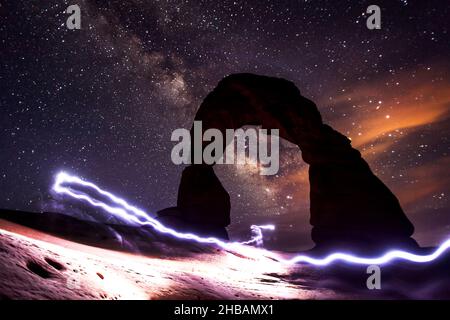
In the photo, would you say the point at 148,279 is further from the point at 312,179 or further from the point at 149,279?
the point at 312,179

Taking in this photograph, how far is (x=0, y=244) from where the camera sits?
167 inches

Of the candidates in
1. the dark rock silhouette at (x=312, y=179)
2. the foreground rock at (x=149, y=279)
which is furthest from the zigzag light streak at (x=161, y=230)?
the dark rock silhouette at (x=312, y=179)

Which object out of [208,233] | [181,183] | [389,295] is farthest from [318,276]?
[181,183]

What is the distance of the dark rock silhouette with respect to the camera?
13836mm

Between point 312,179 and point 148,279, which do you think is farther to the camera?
point 312,179

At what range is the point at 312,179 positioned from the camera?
16578 millimetres

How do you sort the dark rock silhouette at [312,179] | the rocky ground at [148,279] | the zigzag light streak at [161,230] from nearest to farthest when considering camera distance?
the rocky ground at [148,279] → the zigzag light streak at [161,230] → the dark rock silhouette at [312,179]

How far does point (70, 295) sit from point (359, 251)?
13.2 meters

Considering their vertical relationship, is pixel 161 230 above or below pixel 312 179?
below

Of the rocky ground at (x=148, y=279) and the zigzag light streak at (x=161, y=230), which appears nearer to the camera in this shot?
the rocky ground at (x=148, y=279)

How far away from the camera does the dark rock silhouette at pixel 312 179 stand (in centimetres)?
1384

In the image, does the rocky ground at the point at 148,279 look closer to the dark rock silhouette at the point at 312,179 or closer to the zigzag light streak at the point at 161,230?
the zigzag light streak at the point at 161,230

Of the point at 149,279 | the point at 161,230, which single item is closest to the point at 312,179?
the point at 161,230
